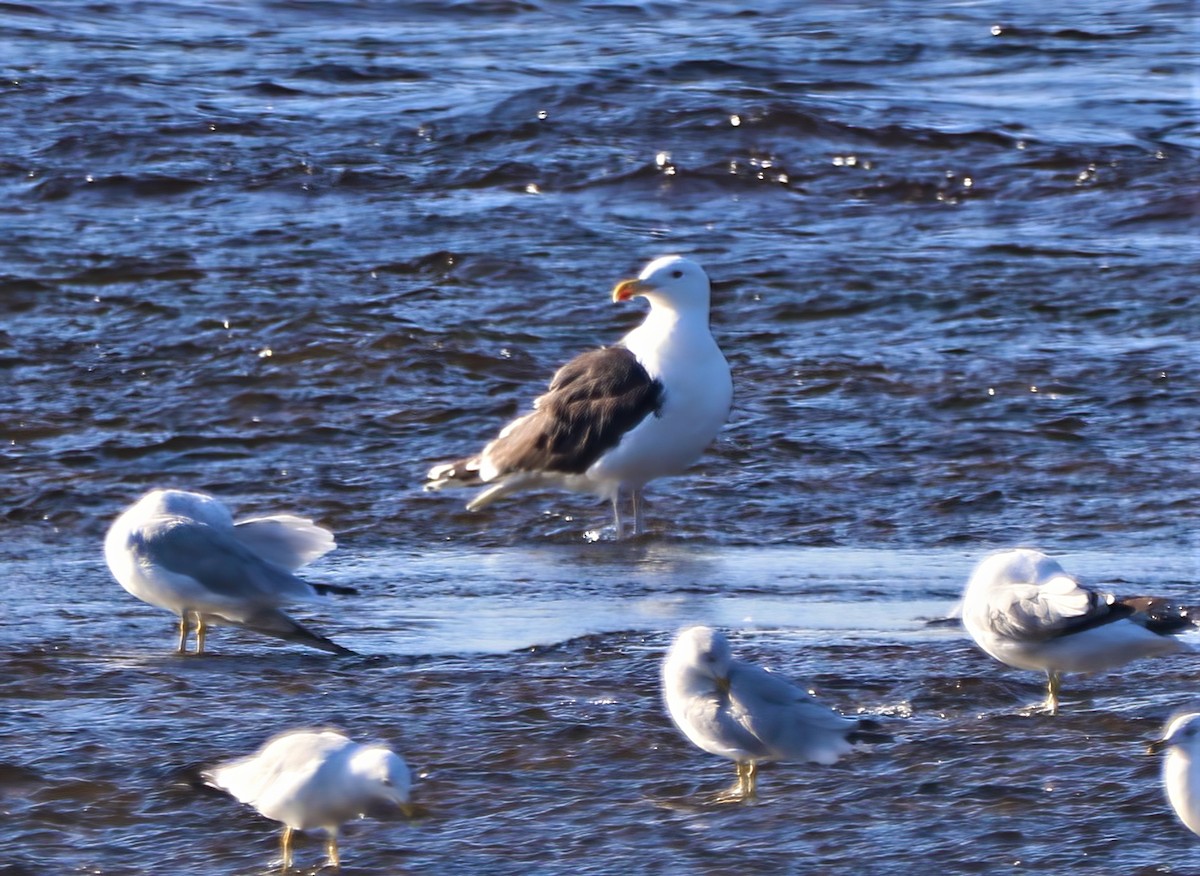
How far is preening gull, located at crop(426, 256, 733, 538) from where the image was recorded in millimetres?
7621

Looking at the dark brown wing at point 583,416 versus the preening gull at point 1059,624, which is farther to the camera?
the dark brown wing at point 583,416

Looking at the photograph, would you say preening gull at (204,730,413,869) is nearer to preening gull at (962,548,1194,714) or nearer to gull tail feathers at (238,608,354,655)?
gull tail feathers at (238,608,354,655)

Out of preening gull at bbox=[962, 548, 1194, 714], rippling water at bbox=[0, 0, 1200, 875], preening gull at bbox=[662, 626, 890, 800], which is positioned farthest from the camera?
preening gull at bbox=[962, 548, 1194, 714]

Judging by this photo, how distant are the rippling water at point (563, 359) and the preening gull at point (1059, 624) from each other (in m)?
0.15

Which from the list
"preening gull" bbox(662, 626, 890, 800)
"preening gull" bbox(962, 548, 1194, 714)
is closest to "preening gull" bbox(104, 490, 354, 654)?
"preening gull" bbox(662, 626, 890, 800)

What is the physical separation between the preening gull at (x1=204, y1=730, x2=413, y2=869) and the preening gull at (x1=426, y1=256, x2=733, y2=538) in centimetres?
359

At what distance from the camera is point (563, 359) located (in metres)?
9.92

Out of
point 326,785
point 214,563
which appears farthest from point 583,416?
point 326,785

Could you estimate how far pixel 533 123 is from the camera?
14.5 m

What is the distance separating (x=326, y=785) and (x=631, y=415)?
155 inches

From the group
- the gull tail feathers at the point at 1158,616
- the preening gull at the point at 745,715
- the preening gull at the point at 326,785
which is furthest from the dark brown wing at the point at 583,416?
the preening gull at the point at 326,785

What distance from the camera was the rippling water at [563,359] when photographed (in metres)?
4.39

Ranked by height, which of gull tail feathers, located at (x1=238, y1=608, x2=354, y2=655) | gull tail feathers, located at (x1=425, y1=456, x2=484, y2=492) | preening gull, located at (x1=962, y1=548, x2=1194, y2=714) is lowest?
A: gull tail feathers, located at (x1=425, y1=456, x2=484, y2=492)

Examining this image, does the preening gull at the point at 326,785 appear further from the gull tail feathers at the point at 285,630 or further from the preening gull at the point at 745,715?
the gull tail feathers at the point at 285,630
